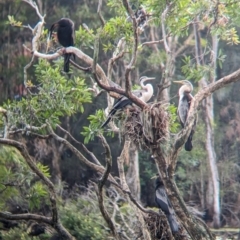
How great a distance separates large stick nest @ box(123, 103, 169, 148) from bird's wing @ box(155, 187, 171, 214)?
1.70 m

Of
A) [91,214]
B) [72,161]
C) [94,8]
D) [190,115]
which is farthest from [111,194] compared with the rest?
[190,115]

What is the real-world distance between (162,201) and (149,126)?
7.40 ft

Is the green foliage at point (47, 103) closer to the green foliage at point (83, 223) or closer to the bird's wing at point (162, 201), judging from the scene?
the bird's wing at point (162, 201)

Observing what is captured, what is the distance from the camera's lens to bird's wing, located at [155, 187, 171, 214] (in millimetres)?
9350

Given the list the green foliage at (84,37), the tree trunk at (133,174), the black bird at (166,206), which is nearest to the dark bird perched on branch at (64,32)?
the green foliage at (84,37)

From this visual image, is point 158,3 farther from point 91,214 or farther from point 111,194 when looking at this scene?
point 111,194

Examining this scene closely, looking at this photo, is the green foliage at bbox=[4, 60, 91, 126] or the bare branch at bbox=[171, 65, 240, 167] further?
the green foliage at bbox=[4, 60, 91, 126]

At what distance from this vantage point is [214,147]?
65.3ft

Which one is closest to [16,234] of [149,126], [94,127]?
[94,127]

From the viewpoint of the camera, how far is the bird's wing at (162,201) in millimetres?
9350

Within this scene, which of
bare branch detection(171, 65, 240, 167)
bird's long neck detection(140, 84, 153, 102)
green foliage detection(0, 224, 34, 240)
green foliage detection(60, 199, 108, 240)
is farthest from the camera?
green foliage detection(60, 199, 108, 240)

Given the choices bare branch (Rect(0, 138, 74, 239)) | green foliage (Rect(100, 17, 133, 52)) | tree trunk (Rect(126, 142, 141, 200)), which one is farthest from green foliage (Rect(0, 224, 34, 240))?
tree trunk (Rect(126, 142, 141, 200))

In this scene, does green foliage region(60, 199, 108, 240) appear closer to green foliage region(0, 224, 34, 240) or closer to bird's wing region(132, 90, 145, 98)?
green foliage region(0, 224, 34, 240)

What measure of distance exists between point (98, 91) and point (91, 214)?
4.25 m
